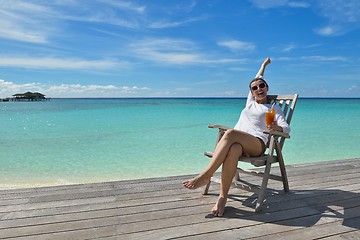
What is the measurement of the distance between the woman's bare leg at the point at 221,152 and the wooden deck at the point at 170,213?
24 centimetres

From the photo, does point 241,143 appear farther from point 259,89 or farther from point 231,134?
point 259,89

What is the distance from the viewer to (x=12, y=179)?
5719 mm

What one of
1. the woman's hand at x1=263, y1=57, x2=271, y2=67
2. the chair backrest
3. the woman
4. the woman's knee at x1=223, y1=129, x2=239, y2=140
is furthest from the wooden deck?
the woman's hand at x1=263, y1=57, x2=271, y2=67

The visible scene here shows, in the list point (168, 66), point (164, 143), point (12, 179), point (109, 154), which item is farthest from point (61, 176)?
point (168, 66)

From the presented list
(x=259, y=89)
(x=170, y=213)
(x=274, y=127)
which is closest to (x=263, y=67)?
(x=259, y=89)

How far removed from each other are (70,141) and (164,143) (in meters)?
3.40

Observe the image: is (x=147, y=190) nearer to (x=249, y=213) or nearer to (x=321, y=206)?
(x=249, y=213)

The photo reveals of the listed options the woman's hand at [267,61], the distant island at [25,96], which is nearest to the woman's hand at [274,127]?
the woman's hand at [267,61]

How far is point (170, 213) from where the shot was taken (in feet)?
7.72

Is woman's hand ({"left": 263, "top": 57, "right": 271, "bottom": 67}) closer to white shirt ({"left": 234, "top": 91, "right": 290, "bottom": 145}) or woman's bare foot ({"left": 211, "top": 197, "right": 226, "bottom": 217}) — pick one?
white shirt ({"left": 234, "top": 91, "right": 290, "bottom": 145})

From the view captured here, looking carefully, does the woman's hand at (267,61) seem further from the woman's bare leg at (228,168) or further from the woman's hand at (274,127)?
the woman's bare leg at (228,168)

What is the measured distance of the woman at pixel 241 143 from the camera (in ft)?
7.88

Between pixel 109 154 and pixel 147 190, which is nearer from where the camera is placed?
pixel 147 190

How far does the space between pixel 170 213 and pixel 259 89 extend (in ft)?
4.86
